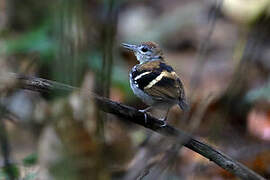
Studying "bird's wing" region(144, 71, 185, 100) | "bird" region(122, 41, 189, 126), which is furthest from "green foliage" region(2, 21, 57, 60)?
"bird's wing" region(144, 71, 185, 100)

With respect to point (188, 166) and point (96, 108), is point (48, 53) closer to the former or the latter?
point (188, 166)

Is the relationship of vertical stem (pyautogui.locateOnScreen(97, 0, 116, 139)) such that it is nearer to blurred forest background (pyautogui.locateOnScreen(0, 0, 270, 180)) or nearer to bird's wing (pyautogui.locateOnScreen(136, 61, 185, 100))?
blurred forest background (pyautogui.locateOnScreen(0, 0, 270, 180))

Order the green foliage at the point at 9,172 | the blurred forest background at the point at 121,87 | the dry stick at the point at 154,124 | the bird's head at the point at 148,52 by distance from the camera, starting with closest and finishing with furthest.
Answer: the blurred forest background at the point at 121,87, the green foliage at the point at 9,172, the dry stick at the point at 154,124, the bird's head at the point at 148,52

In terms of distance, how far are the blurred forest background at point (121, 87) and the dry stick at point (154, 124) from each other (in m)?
0.10

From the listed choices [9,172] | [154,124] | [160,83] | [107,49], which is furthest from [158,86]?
[9,172]

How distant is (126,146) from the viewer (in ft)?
15.7

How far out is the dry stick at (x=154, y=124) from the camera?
3.73 metres

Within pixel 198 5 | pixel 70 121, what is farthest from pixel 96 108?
pixel 198 5

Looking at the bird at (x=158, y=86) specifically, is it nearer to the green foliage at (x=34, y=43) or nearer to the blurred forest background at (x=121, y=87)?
the blurred forest background at (x=121, y=87)

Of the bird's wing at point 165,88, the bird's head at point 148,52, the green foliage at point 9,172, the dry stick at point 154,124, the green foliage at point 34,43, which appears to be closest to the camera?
the green foliage at point 9,172

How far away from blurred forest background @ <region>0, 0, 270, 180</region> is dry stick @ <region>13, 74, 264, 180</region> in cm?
10

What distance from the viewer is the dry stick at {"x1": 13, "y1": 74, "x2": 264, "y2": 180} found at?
3.73 metres

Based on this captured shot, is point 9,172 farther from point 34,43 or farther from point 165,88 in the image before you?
point 34,43

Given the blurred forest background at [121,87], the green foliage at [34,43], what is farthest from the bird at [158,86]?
the green foliage at [34,43]
